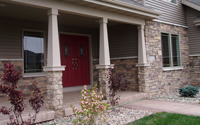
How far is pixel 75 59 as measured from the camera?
7902 mm

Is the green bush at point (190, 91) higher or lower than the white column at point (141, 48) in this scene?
lower

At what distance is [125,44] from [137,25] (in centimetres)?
96

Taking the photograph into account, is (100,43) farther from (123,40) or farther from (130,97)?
(123,40)

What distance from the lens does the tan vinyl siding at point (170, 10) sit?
8.00 m

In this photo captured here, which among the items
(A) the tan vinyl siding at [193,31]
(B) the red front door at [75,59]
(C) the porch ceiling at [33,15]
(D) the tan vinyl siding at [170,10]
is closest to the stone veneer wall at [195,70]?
(A) the tan vinyl siding at [193,31]

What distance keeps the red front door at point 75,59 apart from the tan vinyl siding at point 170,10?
321 centimetres

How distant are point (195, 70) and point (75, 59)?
5701mm

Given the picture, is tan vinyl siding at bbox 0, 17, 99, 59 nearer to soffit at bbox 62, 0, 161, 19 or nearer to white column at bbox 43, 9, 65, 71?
white column at bbox 43, 9, 65, 71

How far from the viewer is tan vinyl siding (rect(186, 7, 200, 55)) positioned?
895 centimetres

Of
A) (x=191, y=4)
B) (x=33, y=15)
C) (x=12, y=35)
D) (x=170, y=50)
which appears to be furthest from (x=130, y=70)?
(x=191, y=4)

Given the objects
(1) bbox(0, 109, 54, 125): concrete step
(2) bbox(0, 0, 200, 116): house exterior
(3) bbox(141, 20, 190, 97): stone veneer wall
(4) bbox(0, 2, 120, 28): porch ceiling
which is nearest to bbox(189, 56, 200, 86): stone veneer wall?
(2) bbox(0, 0, 200, 116): house exterior

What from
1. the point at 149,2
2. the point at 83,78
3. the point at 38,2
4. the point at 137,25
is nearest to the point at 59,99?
the point at 38,2

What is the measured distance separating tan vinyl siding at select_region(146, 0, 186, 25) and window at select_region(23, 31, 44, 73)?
175 inches

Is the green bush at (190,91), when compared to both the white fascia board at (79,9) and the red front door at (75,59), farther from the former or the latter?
the red front door at (75,59)
